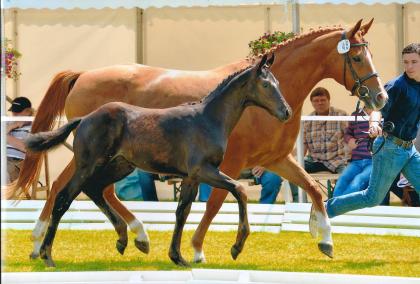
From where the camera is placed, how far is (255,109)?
8.90 m

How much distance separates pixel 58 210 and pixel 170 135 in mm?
1011

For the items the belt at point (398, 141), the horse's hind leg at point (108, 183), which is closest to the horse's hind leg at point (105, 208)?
the horse's hind leg at point (108, 183)

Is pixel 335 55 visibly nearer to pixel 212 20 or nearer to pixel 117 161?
pixel 117 161

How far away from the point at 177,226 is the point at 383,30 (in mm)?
7164

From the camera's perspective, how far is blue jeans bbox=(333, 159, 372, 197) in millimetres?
12133

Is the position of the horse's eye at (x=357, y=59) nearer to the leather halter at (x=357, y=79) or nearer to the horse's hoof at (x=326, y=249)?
the leather halter at (x=357, y=79)

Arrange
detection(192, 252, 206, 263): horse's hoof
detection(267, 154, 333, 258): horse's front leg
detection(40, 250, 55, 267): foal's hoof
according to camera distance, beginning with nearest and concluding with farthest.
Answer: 1. detection(40, 250, 55, 267): foal's hoof
2. detection(192, 252, 206, 263): horse's hoof
3. detection(267, 154, 333, 258): horse's front leg

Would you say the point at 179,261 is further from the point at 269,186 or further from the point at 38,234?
the point at 269,186

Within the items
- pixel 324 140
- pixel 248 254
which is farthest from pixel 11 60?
pixel 248 254

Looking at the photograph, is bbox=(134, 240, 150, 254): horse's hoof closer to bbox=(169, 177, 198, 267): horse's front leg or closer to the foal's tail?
bbox=(169, 177, 198, 267): horse's front leg

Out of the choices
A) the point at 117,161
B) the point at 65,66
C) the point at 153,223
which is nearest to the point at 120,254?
the point at 117,161

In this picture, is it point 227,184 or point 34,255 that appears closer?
point 227,184

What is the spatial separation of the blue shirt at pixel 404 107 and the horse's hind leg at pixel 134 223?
2157 millimetres

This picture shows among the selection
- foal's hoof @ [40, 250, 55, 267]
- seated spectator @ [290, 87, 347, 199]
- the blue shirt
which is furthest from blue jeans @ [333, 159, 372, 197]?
foal's hoof @ [40, 250, 55, 267]
